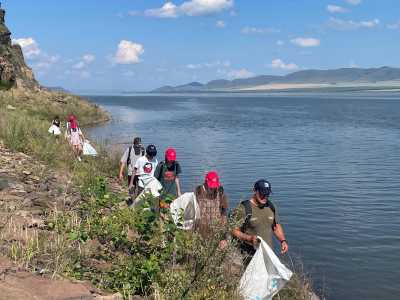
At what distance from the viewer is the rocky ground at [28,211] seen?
16.8 feet

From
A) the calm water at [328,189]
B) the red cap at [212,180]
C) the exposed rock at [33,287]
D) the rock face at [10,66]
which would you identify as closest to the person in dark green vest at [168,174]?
the red cap at [212,180]

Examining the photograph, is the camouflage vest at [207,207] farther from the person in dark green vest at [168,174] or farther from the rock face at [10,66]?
the rock face at [10,66]

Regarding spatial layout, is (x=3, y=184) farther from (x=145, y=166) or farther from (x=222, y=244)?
(x=222, y=244)

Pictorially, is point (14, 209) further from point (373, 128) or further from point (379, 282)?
point (373, 128)

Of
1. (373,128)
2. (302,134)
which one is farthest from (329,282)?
(373,128)

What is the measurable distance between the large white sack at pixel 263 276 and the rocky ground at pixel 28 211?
76.5 inches

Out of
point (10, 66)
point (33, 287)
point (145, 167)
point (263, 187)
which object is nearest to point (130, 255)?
point (33, 287)

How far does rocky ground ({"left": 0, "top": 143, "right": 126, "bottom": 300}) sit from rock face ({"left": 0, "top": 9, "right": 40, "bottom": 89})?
30638 millimetres

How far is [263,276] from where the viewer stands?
6.51 meters

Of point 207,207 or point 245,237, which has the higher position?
point 207,207

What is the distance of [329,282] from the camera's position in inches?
417

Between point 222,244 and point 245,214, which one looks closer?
point 222,244

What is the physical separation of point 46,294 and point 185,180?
609 inches

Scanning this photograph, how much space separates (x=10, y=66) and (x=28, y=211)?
37.2m
